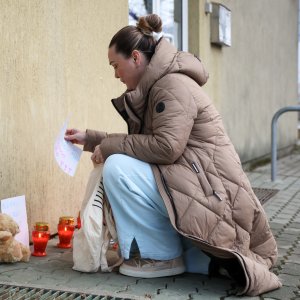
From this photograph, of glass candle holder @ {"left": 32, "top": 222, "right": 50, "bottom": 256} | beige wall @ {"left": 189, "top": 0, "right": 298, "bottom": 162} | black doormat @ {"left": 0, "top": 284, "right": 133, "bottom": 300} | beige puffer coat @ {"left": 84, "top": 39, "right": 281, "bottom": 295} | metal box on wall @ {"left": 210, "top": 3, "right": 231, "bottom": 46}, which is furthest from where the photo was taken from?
beige wall @ {"left": 189, "top": 0, "right": 298, "bottom": 162}

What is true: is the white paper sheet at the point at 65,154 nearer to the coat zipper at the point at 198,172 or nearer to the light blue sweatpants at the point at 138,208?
the light blue sweatpants at the point at 138,208

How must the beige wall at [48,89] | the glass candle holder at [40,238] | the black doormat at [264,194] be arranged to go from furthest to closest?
the black doormat at [264,194] → the beige wall at [48,89] → the glass candle holder at [40,238]

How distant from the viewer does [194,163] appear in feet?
10.3

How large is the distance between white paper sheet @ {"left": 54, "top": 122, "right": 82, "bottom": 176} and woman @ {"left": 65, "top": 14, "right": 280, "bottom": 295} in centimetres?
18

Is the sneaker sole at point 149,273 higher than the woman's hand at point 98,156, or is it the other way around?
the woman's hand at point 98,156

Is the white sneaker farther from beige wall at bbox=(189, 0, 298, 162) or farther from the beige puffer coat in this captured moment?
beige wall at bbox=(189, 0, 298, 162)

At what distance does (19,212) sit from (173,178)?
110 centimetres

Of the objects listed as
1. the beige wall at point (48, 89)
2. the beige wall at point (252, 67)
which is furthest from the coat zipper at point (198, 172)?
the beige wall at point (252, 67)

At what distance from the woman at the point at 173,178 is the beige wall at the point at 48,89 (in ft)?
2.45

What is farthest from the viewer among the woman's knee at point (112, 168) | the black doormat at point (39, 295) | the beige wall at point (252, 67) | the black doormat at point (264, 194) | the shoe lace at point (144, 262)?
the beige wall at point (252, 67)

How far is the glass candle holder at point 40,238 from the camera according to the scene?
364 centimetres

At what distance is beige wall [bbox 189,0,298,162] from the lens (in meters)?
7.36

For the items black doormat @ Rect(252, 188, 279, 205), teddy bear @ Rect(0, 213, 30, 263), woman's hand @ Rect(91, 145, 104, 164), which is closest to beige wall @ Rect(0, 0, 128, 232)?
teddy bear @ Rect(0, 213, 30, 263)

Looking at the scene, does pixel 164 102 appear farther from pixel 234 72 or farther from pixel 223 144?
pixel 234 72
